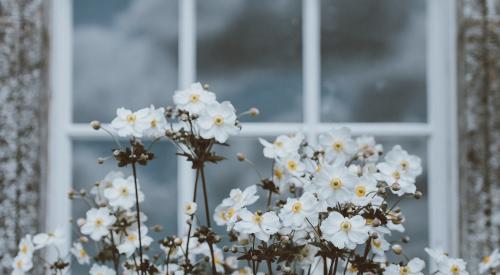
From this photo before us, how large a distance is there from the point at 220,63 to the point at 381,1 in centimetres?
55

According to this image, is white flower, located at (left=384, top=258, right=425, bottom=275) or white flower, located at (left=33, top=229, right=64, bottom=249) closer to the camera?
white flower, located at (left=384, top=258, right=425, bottom=275)

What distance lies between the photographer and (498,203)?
2469 mm

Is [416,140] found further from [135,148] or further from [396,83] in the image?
[135,148]

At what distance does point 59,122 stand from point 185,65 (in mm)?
432

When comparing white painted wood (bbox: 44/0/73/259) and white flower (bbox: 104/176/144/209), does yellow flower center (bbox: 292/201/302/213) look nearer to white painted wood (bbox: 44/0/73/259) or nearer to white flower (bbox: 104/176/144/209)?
white flower (bbox: 104/176/144/209)

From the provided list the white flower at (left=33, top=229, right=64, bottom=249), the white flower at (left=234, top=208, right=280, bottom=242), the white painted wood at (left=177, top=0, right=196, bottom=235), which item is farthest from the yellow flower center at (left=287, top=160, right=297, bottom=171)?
the white painted wood at (left=177, top=0, right=196, bottom=235)

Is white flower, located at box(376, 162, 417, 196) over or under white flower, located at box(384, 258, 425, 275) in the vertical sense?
over

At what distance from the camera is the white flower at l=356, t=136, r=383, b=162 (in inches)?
78.4

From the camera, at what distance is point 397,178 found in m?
1.78

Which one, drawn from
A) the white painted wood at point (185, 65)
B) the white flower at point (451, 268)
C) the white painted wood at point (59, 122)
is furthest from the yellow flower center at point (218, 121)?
the white painted wood at point (59, 122)

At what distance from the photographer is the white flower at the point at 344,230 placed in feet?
5.43

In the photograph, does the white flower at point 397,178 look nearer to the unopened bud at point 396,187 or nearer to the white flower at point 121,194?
the unopened bud at point 396,187

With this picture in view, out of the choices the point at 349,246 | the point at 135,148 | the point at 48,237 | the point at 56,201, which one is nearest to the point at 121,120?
the point at 135,148

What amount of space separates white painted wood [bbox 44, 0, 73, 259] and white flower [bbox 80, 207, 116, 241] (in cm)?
58
